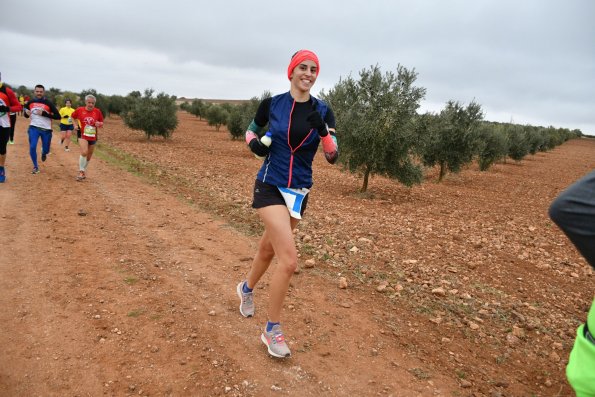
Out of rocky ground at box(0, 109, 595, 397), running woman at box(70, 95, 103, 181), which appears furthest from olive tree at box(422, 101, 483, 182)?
running woman at box(70, 95, 103, 181)

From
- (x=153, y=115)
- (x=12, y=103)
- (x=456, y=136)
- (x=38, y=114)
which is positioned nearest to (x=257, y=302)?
(x=12, y=103)

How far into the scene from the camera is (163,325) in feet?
11.8

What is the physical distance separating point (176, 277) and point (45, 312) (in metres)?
1.35

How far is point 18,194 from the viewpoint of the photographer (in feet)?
25.0

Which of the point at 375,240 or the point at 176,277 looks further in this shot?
the point at 375,240

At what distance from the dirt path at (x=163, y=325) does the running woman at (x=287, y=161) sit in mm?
409

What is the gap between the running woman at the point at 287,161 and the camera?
310 cm

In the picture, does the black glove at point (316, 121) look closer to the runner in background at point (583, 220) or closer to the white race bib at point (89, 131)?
the runner in background at point (583, 220)

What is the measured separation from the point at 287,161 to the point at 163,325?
191cm

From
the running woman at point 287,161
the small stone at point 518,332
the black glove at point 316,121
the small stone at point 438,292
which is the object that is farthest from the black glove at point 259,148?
the small stone at point 518,332

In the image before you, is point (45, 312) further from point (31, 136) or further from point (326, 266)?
point (31, 136)

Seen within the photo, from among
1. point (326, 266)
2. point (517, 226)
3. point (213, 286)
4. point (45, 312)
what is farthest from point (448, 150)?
point (45, 312)

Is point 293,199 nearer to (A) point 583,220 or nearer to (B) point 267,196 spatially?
(B) point 267,196

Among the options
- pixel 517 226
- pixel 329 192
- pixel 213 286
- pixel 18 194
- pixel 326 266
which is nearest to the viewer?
pixel 213 286
